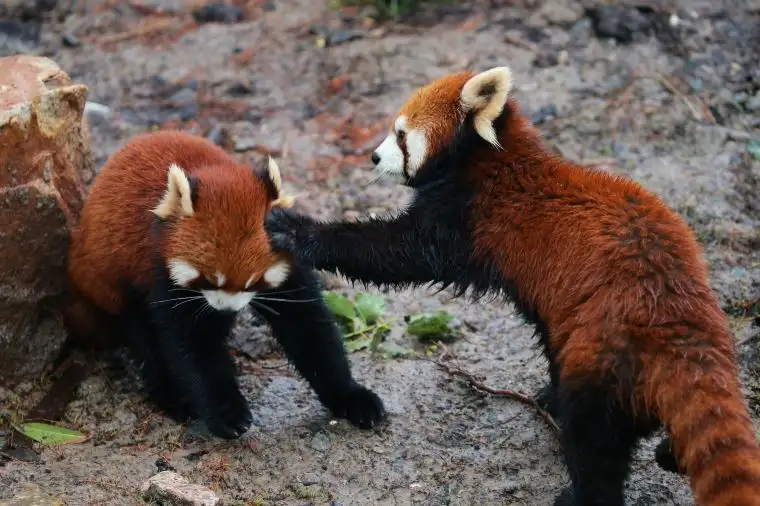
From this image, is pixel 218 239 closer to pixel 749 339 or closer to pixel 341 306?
pixel 341 306

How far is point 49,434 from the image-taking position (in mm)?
4250

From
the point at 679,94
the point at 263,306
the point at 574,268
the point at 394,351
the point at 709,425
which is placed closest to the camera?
the point at 709,425

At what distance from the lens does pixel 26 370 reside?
455 cm

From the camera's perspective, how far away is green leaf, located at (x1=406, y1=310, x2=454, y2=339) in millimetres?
4996

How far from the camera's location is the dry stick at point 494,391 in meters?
4.34

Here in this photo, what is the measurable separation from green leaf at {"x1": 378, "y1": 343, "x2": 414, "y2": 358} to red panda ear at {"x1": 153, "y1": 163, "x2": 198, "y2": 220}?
1.46m

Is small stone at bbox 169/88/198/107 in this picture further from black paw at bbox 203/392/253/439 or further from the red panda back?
black paw at bbox 203/392/253/439

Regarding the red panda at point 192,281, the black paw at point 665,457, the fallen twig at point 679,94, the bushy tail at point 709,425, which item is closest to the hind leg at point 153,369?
the red panda at point 192,281

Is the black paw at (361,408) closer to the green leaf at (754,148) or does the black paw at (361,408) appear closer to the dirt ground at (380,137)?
the dirt ground at (380,137)

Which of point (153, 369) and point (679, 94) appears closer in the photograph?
point (153, 369)

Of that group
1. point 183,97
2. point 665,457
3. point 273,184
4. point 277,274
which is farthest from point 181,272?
point 183,97

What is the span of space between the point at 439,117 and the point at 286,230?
81 centimetres

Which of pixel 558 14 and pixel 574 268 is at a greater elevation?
pixel 574 268

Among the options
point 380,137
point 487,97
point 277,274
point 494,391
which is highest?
point 487,97
